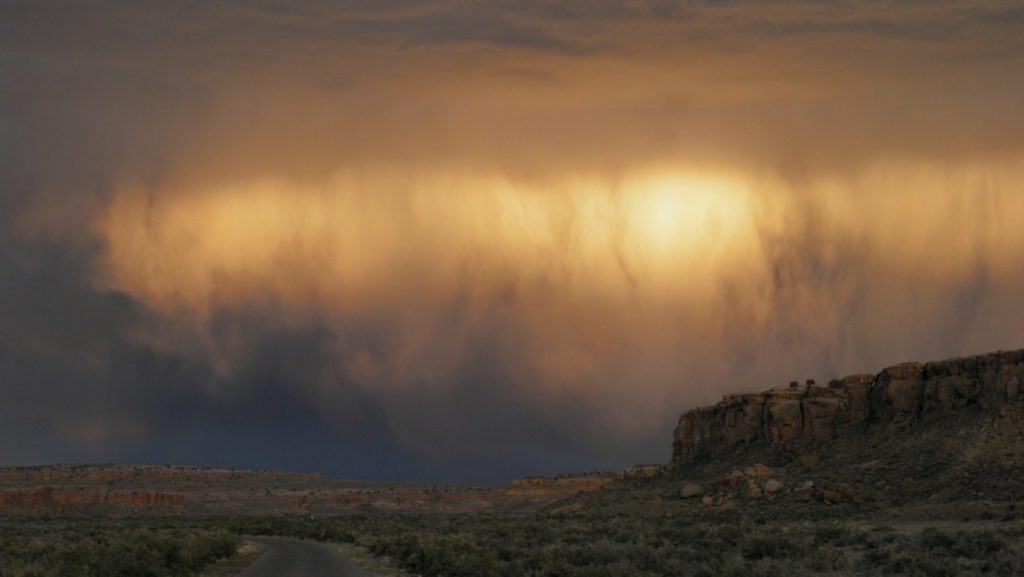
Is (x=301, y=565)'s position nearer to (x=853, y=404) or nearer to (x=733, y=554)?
(x=733, y=554)

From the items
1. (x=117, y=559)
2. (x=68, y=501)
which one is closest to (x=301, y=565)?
(x=117, y=559)

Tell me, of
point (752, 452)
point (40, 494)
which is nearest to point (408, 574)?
point (752, 452)

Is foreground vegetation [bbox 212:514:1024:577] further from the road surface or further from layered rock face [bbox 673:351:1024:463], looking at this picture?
layered rock face [bbox 673:351:1024:463]

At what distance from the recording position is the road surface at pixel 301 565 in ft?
148

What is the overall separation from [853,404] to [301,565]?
78952 mm

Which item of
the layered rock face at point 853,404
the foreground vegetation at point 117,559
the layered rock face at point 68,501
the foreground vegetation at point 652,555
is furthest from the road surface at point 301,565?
the layered rock face at point 68,501

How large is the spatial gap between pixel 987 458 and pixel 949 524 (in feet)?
79.4

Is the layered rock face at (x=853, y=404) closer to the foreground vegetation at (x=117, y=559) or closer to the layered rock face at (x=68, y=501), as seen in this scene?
the foreground vegetation at (x=117, y=559)

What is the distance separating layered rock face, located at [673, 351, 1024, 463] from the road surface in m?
60.1

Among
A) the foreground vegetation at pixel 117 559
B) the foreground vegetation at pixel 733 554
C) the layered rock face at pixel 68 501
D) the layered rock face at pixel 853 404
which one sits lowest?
the foreground vegetation at pixel 733 554

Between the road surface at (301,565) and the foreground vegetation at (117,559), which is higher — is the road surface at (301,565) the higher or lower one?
the lower one

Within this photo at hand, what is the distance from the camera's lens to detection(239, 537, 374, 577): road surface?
148ft

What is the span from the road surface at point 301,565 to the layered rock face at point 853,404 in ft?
197

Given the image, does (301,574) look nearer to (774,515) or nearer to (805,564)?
(805,564)
